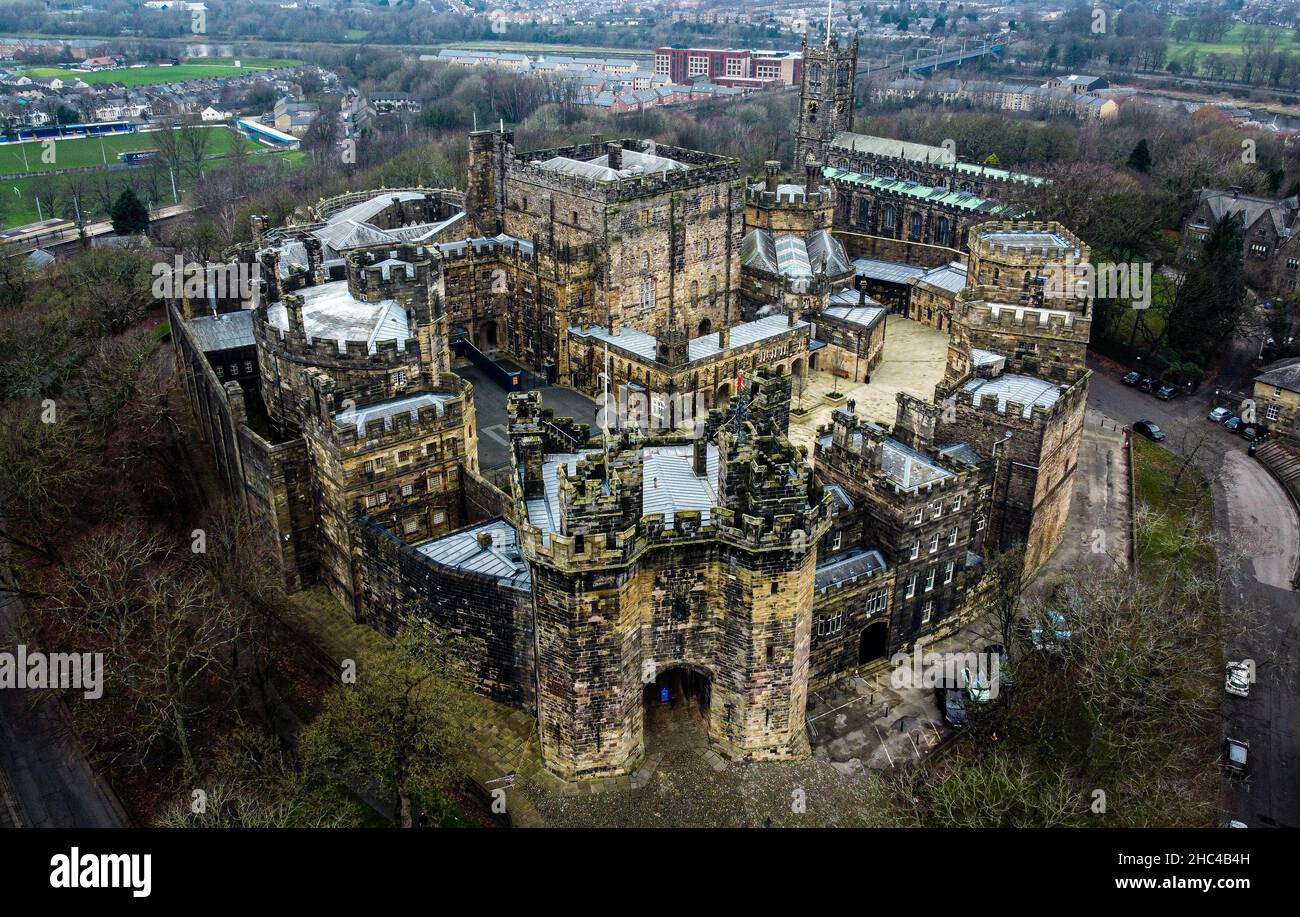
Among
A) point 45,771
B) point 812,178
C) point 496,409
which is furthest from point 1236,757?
point 812,178

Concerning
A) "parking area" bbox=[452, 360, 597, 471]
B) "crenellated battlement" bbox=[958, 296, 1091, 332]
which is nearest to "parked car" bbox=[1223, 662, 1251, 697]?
"crenellated battlement" bbox=[958, 296, 1091, 332]

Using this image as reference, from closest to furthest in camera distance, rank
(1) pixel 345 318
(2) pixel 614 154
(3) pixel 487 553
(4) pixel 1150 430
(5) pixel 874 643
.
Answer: (3) pixel 487 553 → (5) pixel 874 643 → (1) pixel 345 318 → (4) pixel 1150 430 → (2) pixel 614 154

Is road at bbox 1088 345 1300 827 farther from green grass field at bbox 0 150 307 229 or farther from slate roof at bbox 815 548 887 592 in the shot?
green grass field at bbox 0 150 307 229

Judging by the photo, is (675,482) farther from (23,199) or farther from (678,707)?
(23,199)

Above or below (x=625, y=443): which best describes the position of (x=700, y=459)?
below

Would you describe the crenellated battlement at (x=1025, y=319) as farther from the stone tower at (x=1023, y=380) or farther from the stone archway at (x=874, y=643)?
the stone archway at (x=874, y=643)
